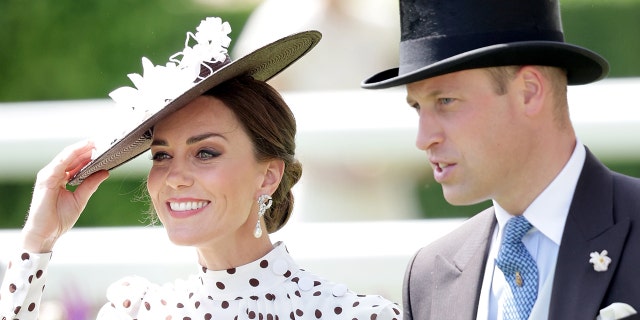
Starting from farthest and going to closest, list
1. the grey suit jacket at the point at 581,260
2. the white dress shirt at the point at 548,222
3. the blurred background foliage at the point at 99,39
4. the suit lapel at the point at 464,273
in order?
the blurred background foliage at the point at 99,39
the suit lapel at the point at 464,273
the white dress shirt at the point at 548,222
the grey suit jacket at the point at 581,260

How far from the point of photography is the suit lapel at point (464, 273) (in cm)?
343

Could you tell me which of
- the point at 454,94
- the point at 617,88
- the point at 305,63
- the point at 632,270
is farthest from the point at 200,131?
the point at 617,88

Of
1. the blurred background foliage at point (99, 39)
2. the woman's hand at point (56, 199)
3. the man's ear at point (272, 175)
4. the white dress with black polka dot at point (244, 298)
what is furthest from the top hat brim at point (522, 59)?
the blurred background foliage at point (99, 39)

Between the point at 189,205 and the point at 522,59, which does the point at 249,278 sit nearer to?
the point at 189,205

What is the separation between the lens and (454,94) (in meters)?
3.29

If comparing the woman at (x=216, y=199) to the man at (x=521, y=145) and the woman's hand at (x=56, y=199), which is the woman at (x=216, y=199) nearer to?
the woman's hand at (x=56, y=199)

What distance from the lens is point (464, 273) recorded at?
11.4 ft

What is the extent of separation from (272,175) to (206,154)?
24cm

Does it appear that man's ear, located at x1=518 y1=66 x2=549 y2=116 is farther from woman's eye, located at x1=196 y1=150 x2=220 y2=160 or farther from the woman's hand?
the woman's hand

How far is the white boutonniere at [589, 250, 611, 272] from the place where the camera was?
3.14 m

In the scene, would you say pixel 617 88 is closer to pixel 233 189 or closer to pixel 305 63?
pixel 305 63

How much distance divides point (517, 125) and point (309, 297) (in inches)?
36.1

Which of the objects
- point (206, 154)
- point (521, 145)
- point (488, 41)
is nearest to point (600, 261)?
point (521, 145)

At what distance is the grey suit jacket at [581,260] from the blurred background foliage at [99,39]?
4.55 metres
